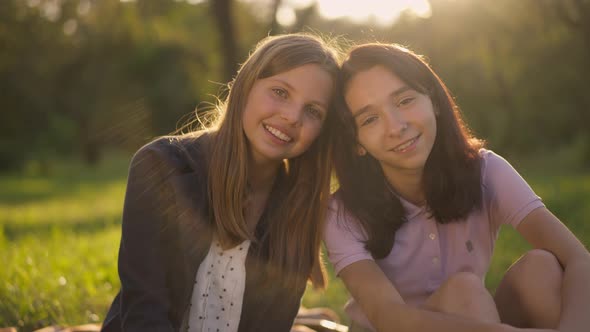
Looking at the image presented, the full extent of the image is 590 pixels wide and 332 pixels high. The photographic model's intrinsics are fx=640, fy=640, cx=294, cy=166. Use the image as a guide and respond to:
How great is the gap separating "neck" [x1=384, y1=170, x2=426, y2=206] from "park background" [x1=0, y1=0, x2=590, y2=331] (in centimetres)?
75

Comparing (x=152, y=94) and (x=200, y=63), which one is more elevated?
(x=200, y=63)

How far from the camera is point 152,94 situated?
129ft

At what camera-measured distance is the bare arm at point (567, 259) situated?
2580 mm

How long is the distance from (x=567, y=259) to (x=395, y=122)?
0.97m

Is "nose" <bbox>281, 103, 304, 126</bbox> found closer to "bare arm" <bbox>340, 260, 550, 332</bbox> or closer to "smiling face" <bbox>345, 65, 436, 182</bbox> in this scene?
"smiling face" <bbox>345, 65, 436, 182</bbox>

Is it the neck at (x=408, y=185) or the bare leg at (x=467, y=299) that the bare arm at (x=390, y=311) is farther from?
the neck at (x=408, y=185)

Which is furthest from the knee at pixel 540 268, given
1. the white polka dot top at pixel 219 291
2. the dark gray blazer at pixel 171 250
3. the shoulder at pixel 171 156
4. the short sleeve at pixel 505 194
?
the shoulder at pixel 171 156

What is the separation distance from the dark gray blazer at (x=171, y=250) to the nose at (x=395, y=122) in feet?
2.65

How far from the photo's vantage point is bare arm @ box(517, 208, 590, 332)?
2580mm

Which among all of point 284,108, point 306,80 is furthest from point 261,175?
point 306,80

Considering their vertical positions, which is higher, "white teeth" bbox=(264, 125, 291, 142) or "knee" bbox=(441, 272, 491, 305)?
"white teeth" bbox=(264, 125, 291, 142)

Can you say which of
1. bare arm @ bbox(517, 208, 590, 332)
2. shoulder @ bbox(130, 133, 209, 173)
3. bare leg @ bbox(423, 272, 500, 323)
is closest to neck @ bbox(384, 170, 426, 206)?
bare arm @ bbox(517, 208, 590, 332)

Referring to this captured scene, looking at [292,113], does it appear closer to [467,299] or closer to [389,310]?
[389,310]

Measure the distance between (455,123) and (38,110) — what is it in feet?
103
